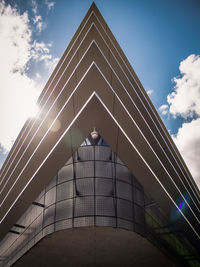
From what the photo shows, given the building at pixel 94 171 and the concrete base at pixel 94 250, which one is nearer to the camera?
the building at pixel 94 171

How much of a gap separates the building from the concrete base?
6 centimetres

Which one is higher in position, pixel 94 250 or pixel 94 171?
pixel 94 171

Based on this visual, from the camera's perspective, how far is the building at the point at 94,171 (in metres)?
12.0

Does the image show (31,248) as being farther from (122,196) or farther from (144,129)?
(144,129)

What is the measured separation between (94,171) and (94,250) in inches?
226

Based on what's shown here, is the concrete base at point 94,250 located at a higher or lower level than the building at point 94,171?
lower

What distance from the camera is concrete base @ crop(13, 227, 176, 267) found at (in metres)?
13.9

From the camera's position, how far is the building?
471 inches

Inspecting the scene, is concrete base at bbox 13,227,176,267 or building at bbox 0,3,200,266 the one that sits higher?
building at bbox 0,3,200,266

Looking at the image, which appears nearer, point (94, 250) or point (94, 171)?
point (94, 171)

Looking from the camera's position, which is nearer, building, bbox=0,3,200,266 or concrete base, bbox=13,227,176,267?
building, bbox=0,3,200,266

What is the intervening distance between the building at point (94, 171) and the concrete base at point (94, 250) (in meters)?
0.06

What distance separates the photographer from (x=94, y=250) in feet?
51.6

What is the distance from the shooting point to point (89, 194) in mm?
13898
